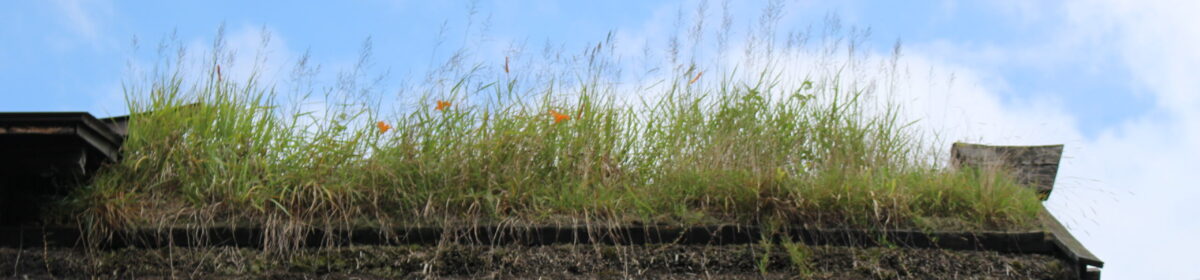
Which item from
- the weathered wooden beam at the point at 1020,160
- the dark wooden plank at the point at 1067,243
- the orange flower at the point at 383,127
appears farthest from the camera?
the weathered wooden beam at the point at 1020,160

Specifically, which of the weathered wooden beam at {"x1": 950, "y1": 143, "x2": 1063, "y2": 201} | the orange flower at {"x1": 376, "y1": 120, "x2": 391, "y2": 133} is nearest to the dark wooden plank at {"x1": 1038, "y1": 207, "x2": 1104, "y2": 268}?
the weathered wooden beam at {"x1": 950, "y1": 143, "x2": 1063, "y2": 201}

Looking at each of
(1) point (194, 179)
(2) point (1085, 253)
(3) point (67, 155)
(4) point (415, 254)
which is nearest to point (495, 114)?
(4) point (415, 254)

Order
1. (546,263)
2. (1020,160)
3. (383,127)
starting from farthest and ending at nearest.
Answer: (1020,160), (383,127), (546,263)

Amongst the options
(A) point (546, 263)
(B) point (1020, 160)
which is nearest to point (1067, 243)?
(B) point (1020, 160)

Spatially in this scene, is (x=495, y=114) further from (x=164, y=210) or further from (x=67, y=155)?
(x=67, y=155)

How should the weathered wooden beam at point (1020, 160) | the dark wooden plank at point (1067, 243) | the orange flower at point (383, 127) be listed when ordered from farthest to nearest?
1. the weathered wooden beam at point (1020, 160)
2. the orange flower at point (383, 127)
3. the dark wooden plank at point (1067, 243)

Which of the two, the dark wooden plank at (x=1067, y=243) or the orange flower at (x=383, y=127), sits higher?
the orange flower at (x=383, y=127)

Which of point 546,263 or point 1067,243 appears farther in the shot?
point 1067,243

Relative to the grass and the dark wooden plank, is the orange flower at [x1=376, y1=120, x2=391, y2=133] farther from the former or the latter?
the dark wooden plank

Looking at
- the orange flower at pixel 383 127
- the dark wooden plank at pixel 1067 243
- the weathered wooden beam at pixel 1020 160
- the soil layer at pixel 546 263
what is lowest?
the soil layer at pixel 546 263

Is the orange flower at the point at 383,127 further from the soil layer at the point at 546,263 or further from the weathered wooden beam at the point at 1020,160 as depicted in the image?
the weathered wooden beam at the point at 1020,160

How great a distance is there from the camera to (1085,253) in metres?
4.12

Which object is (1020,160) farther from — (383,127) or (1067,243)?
(383,127)

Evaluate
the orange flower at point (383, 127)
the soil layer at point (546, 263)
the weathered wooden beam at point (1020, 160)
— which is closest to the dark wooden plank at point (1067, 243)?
the soil layer at point (546, 263)
